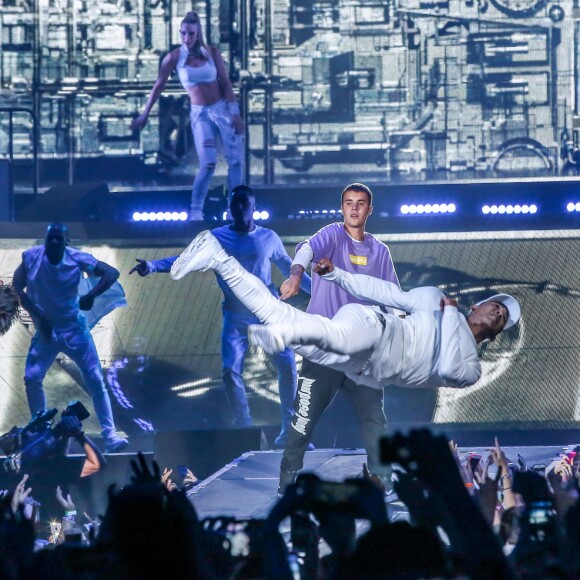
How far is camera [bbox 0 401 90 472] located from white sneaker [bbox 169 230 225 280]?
8.53 ft

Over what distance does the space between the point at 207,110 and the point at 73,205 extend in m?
1.26

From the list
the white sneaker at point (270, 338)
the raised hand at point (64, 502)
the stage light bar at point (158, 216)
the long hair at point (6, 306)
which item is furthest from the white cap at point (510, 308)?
the stage light bar at point (158, 216)

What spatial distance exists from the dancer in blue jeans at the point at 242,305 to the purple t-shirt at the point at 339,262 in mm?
1153

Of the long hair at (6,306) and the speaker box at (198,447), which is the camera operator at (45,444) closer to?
the speaker box at (198,447)

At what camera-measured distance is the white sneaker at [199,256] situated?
16.4 feet

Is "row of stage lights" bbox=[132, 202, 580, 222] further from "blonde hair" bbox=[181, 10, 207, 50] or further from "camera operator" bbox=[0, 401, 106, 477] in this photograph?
"camera operator" bbox=[0, 401, 106, 477]

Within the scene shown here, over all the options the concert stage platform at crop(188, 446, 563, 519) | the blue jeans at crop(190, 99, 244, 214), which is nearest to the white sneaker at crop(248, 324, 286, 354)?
the concert stage platform at crop(188, 446, 563, 519)

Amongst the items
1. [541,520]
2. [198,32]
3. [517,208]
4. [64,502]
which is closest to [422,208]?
→ [517,208]

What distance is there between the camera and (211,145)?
876cm

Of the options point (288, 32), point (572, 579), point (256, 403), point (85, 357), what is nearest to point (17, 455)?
point (85, 357)

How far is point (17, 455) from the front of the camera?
23.8 feet

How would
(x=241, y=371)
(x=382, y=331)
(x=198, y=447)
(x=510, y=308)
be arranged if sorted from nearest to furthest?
1. (x=382, y=331)
2. (x=510, y=308)
3. (x=198, y=447)
4. (x=241, y=371)

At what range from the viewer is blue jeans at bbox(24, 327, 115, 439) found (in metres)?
8.23

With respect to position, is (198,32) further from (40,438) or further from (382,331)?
(382,331)
